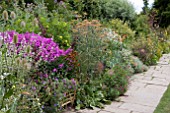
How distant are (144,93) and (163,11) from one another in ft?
33.7

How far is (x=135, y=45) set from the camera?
823 cm

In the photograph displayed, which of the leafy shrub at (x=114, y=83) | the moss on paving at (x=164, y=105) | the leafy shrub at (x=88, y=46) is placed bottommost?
the moss on paving at (x=164, y=105)

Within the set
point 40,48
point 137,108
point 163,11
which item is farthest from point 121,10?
point 40,48

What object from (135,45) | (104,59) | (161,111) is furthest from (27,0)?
(161,111)

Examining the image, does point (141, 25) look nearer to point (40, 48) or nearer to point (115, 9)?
point (115, 9)

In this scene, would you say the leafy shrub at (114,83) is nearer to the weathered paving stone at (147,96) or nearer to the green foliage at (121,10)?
the weathered paving stone at (147,96)

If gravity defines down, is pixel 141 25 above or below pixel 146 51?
above

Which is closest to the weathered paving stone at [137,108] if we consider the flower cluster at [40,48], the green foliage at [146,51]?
the flower cluster at [40,48]

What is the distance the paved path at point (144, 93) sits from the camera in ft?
14.8

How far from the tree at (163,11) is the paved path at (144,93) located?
735 centimetres

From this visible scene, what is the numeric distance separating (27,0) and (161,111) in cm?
550

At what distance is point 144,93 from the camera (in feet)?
17.7

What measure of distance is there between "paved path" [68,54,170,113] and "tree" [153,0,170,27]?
7.35m

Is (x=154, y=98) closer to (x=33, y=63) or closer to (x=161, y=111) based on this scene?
(x=161, y=111)
